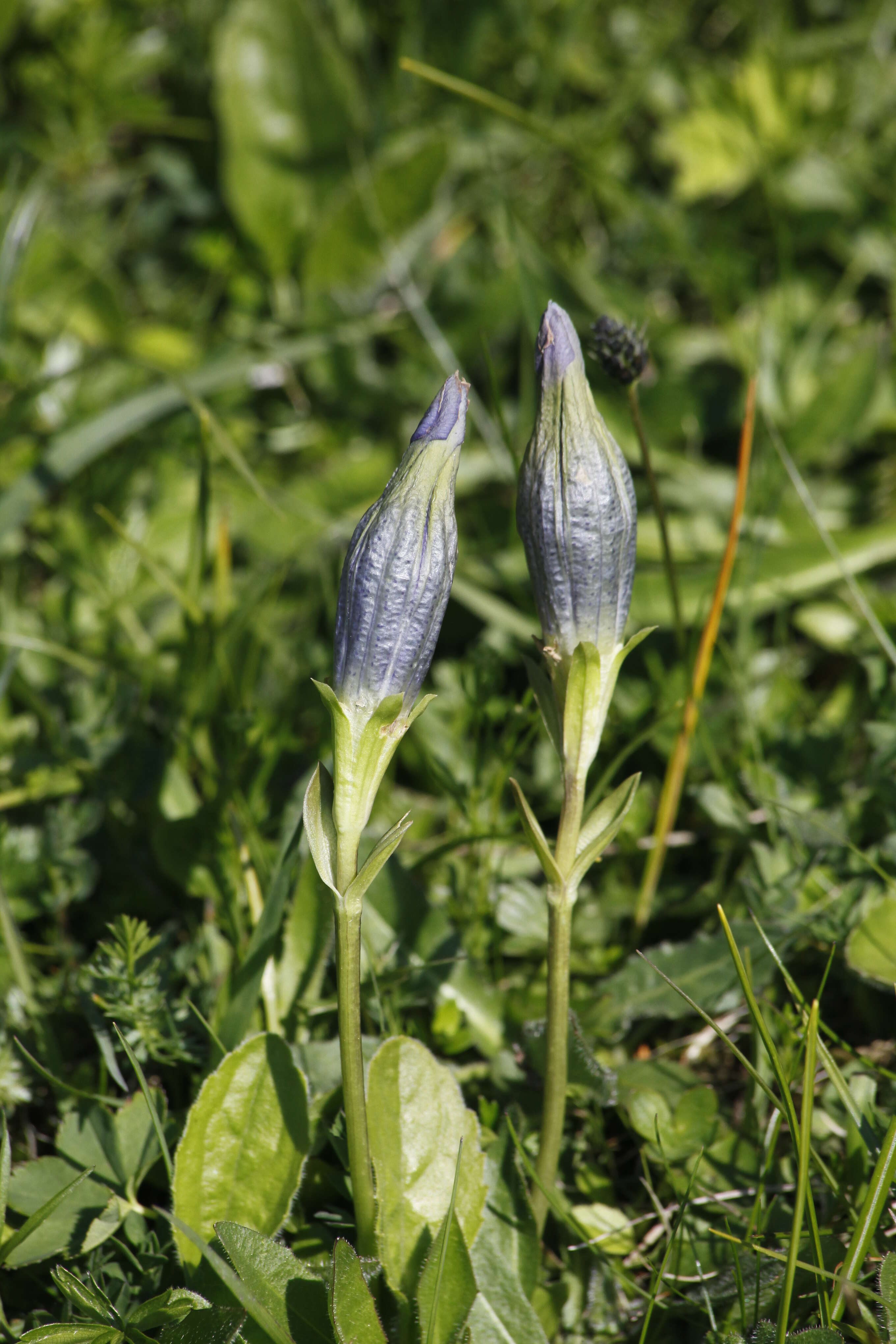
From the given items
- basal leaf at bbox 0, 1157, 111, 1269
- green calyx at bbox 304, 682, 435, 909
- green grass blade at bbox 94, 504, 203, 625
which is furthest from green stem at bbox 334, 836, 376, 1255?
green grass blade at bbox 94, 504, 203, 625

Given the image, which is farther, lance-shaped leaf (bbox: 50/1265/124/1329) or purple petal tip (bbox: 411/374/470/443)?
lance-shaped leaf (bbox: 50/1265/124/1329)

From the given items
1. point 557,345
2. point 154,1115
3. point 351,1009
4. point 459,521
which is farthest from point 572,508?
point 459,521

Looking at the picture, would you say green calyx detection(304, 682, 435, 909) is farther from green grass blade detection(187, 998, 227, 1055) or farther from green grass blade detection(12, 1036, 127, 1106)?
green grass blade detection(12, 1036, 127, 1106)

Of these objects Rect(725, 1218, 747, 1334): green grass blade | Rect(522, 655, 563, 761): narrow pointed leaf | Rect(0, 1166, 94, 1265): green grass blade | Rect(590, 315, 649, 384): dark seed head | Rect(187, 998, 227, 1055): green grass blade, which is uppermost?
Rect(590, 315, 649, 384): dark seed head

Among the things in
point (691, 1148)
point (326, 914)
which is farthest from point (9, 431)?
point (691, 1148)

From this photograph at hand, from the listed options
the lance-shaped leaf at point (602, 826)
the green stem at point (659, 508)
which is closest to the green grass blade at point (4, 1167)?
the lance-shaped leaf at point (602, 826)

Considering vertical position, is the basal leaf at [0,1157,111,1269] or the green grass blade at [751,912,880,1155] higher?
the green grass blade at [751,912,880,1155]
